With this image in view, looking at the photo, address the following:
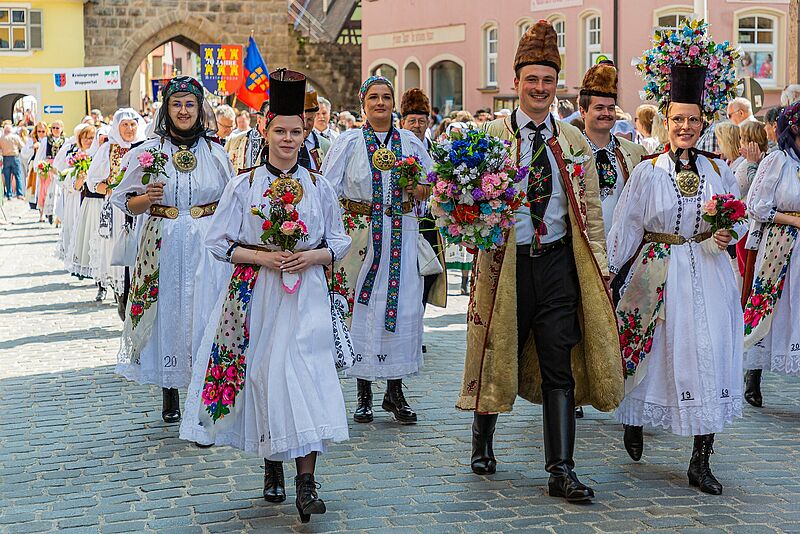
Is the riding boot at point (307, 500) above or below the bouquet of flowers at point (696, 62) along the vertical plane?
Result: below

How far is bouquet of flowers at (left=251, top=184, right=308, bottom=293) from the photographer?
647cm

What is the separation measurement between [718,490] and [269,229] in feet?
8.38

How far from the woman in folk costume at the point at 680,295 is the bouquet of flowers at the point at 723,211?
0.27ft

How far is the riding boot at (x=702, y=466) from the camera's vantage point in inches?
271

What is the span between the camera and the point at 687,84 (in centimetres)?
718

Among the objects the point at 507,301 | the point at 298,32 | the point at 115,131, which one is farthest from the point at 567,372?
the point at 298,32

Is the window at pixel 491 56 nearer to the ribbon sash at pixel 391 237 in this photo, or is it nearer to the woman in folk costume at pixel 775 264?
the woman in folk costume at pixel 775 264

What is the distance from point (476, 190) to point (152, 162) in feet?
8.76

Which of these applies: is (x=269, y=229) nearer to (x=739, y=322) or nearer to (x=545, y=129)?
(x=545, y=129)

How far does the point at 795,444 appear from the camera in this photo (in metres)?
8.07

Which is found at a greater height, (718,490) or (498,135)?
(498,135)

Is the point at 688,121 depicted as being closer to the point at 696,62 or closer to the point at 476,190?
the point at 696,62

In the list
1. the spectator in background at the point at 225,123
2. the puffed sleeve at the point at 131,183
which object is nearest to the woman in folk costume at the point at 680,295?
the puffed sleeve at the point at 131,183

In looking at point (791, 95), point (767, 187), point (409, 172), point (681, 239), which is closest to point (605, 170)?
point (767, 187)
